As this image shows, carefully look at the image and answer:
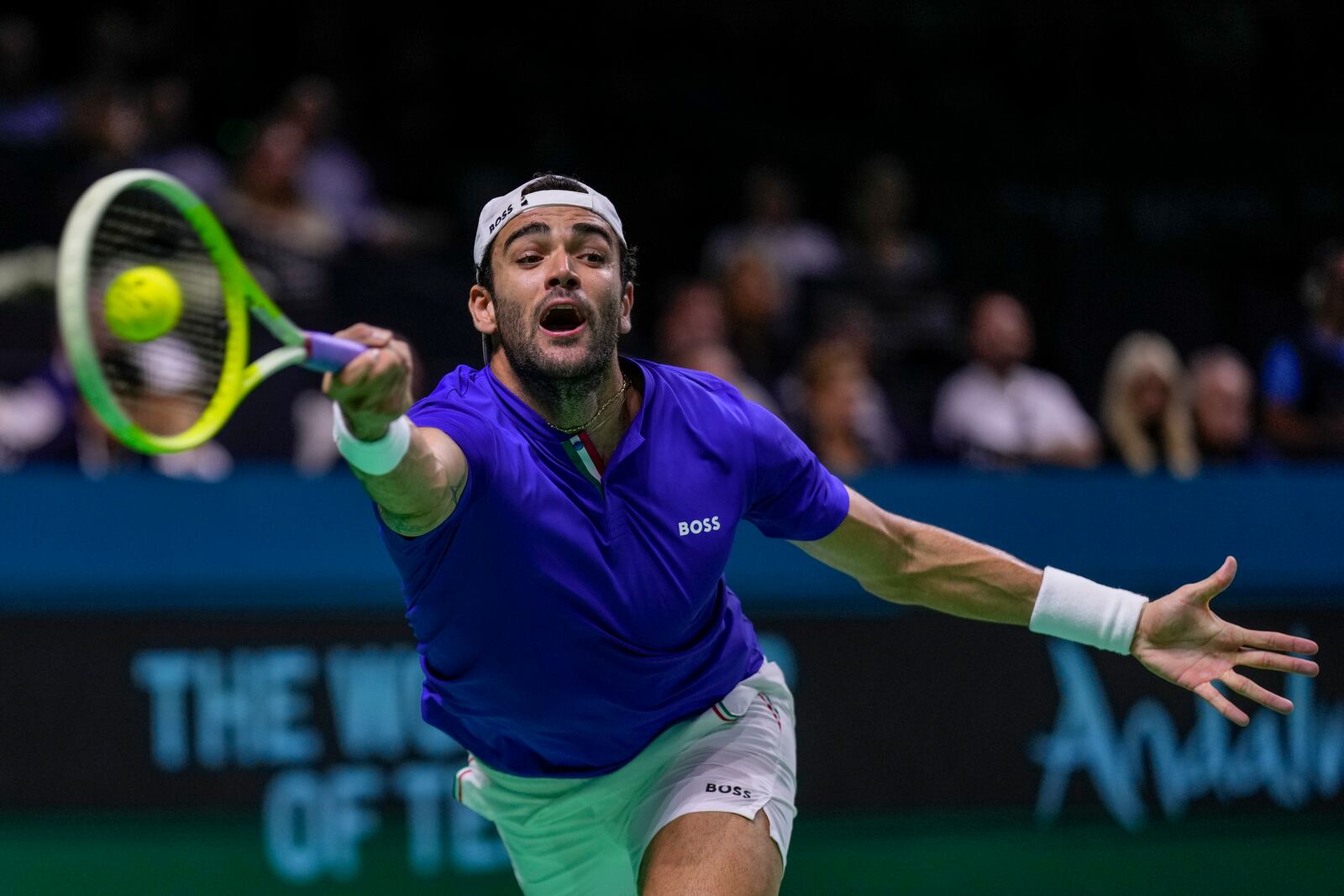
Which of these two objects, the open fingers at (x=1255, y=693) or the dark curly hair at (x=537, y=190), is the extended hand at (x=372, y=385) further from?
the open fingers at (x=1255, y=693)

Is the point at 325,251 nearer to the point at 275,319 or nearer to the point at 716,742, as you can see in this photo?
the point at 716,742

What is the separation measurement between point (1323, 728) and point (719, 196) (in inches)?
212

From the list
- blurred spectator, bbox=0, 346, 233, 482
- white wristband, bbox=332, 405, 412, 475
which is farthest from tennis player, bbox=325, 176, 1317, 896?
blurred spectator, bbox=0, 346, 233, 482

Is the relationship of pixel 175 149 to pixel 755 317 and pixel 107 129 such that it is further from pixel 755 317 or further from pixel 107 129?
pixel 755 317

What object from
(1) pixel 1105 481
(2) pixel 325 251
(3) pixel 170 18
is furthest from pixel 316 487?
(3) pixel 170 18

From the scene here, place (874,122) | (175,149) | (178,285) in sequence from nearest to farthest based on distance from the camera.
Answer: (178,285)
(175,149)
(874,122)

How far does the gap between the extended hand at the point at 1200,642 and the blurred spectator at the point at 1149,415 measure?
3.68 meters

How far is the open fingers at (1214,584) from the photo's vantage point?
4.01 metres

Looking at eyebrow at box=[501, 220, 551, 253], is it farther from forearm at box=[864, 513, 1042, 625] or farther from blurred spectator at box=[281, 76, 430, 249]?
blurred spectator at box=[281, 76, 430, 249]

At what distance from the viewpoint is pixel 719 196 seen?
10.8m

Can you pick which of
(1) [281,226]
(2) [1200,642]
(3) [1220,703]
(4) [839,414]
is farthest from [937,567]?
(1) [281,226]

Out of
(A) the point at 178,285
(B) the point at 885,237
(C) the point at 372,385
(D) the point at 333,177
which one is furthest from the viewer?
(B) the point at 885,237

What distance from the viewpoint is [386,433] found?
3139 millimetres

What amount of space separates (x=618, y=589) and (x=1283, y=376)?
16.6 ft
